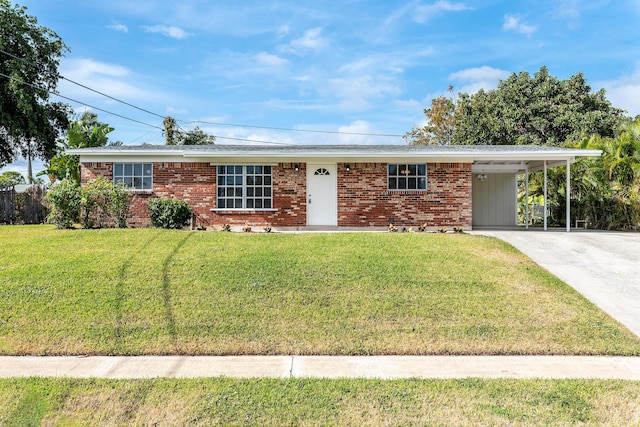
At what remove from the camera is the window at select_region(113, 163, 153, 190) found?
14.3 m

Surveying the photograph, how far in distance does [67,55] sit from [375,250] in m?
24.4

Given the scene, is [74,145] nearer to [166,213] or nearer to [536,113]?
[166,213]

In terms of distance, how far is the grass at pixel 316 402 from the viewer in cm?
343

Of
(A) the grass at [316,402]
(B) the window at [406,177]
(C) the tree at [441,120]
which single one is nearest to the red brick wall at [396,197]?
(B) the window at [406,177]

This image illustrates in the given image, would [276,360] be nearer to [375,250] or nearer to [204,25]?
[375,250]

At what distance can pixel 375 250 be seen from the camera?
9148 mm

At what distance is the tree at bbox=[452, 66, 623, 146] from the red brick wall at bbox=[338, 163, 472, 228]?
Result: 15038mm

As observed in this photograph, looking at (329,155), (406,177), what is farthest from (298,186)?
(406,177)

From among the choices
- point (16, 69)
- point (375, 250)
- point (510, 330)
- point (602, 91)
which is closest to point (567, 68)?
point (602, 91)

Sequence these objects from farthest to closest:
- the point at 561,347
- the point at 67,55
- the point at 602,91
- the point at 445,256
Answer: the point at 602,91
the point at 67,55
the point at 445,256
the point at 561,347

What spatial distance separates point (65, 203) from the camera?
A: 11.6 m

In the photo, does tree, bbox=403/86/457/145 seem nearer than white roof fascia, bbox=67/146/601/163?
No

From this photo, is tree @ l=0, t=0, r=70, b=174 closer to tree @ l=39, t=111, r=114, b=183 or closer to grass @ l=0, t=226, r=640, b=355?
tree @ l=39, t=111, r=114, b=183

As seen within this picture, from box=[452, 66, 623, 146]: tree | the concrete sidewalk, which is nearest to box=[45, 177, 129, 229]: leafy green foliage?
the concrete sidewalk
